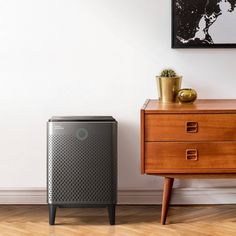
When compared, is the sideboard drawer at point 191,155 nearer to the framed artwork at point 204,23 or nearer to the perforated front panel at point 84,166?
the perforated front panel at point 84,166

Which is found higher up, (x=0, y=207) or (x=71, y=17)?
(x=71, y=17)

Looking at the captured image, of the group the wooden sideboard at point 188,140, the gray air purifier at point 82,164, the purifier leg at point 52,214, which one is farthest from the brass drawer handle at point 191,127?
the purifier leg at point 52,214

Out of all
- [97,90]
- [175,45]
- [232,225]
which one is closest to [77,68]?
[97,90]

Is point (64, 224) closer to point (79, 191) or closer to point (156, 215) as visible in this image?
point (79, 191)

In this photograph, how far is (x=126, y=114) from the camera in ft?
11.6

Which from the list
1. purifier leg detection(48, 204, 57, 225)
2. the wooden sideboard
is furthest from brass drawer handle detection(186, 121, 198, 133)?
purifier leg detection(48, 204, 57, 225)

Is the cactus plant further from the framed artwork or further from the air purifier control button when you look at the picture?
the air purifier control button

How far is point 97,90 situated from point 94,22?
37 centimetres

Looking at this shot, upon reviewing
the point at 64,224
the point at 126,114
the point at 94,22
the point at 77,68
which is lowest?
the point at 64,224

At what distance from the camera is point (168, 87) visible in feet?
10.7

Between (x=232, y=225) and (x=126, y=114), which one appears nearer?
(x=232, y=225)

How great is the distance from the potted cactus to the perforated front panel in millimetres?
327

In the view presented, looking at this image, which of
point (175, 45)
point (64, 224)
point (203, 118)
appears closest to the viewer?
point (203, 118)

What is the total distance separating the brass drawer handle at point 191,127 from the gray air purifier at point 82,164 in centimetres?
39
